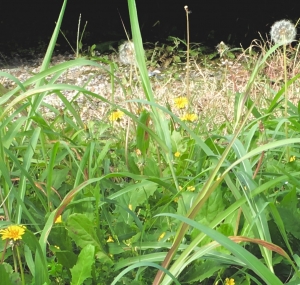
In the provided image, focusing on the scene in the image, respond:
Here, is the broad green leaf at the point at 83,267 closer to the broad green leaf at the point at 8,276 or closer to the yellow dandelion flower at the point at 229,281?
the broad green leaf at the point at 8,276

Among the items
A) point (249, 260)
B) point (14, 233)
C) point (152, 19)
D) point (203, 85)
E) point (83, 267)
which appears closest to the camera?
point (249, 260)

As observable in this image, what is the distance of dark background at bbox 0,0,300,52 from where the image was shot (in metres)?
7.28

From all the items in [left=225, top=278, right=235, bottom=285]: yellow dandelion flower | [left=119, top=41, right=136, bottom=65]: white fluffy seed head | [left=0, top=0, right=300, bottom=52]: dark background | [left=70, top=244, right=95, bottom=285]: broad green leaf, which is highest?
[left=119, top=41, right=136, bottom=65]: white fluffy seed head

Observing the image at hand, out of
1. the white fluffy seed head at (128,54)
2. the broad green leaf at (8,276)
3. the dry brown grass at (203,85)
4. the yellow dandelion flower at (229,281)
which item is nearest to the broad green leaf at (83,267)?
the broad green leaf at (8,276)

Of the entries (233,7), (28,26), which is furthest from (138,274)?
(28,26)

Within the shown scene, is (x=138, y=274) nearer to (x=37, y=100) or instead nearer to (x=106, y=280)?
(x=106, y=280)

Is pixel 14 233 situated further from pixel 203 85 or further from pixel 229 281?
pixel 203 85

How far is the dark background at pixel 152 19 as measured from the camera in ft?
23.9

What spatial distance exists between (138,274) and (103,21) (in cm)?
665

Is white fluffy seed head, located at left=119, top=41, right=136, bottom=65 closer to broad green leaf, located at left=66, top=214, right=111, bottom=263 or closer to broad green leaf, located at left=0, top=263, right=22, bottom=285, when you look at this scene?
broad green leaf, located at left=66, top=214, right=111, bottom=263

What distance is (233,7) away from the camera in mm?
7352

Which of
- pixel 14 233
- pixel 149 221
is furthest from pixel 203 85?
pixel 14 233

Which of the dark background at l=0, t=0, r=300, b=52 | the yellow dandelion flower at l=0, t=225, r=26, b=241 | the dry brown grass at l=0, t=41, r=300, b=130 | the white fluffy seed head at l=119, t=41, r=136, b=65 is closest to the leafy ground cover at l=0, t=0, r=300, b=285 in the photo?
the yellow dandelion flower at l=0, t=225, r=26, b=241

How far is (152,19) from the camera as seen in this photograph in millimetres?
7477
